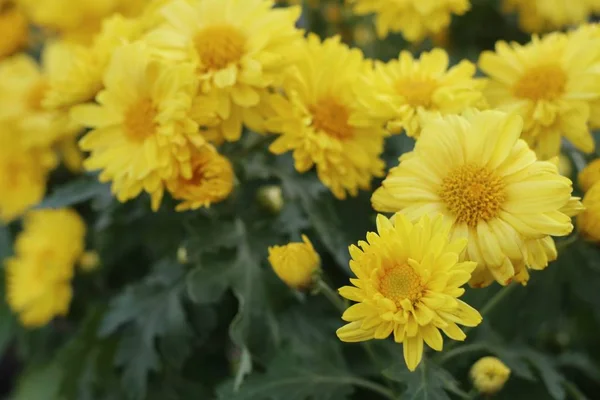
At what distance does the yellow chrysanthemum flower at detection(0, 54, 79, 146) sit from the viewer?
1.41 meters

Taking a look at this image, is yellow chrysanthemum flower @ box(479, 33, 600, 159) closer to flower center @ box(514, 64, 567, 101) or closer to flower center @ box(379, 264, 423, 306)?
flower center @ box(514, 64, 567, 101)

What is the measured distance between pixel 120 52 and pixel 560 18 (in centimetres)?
87

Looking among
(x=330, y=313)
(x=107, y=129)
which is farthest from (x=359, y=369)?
Result: (x=107, y=129)

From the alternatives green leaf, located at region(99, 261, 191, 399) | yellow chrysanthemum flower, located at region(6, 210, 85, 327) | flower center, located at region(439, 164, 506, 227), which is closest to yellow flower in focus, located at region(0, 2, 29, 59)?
yellow chrysanthemum flower, located at region(6, 210, 85, 327)

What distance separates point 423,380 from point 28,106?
1.05 metres

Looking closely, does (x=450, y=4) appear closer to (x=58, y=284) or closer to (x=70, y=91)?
(x=70, y=91)

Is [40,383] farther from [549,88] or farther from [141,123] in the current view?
[549,88]

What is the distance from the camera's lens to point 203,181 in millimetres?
921

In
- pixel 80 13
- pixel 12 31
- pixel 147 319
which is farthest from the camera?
pixel 12 31

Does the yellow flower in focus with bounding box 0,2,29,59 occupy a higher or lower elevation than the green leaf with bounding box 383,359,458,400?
lower

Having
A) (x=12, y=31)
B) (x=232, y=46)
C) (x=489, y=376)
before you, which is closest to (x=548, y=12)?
(x=232, y=46)

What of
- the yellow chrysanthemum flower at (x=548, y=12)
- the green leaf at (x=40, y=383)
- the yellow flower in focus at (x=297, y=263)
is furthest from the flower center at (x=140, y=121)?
the yellow chrysanthemum flower at (x=548, y=12)

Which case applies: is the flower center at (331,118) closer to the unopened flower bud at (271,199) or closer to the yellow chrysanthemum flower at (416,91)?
the yellow chrysanthemum flower at (416,91)

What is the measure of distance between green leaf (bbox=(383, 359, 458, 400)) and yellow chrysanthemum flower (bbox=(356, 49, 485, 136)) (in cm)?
28
